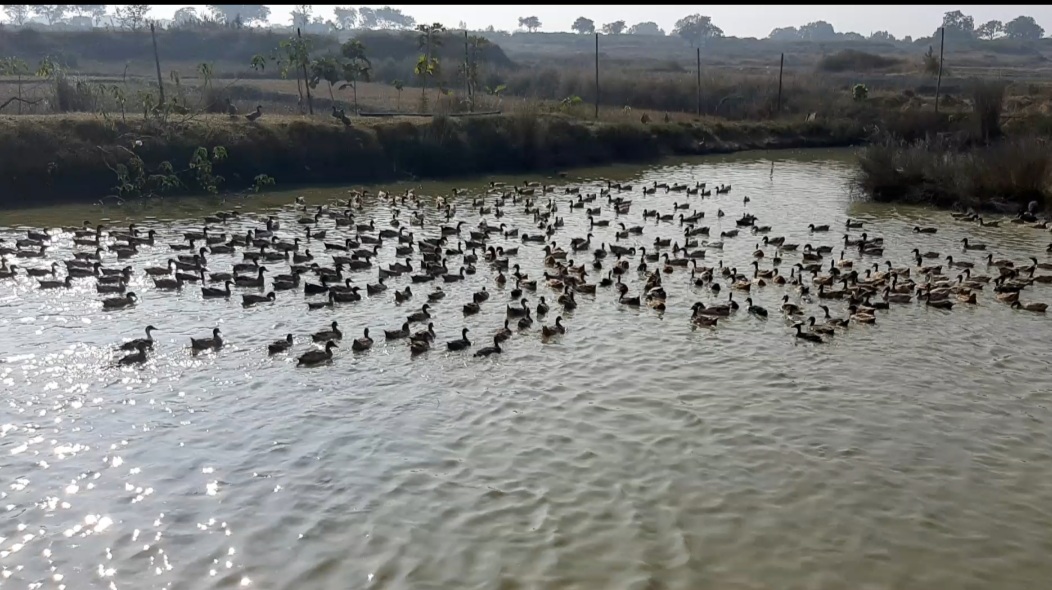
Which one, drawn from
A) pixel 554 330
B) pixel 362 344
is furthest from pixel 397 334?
pixel 554 330

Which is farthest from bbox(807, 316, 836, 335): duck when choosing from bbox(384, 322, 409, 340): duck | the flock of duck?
bbox(384, 322, 409, 340): duck

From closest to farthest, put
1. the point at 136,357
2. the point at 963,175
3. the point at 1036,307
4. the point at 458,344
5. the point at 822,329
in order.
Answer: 1. the point at 136,357
2. the point at 458,344
3. the point at 822,329
4. the point at 1036,307
5. the point at 963,175

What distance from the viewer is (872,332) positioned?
1817cm

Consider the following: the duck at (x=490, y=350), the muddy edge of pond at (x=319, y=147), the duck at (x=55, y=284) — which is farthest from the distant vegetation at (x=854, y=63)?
the duck at (x=55, y=284)

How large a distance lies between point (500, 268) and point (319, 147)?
20.2 metres

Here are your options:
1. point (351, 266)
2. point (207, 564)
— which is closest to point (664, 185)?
point (351, 266)

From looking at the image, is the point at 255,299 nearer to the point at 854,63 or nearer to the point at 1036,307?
the point at 1036,307

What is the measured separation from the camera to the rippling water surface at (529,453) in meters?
9.99

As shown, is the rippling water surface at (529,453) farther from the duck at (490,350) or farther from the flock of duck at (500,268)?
the flock of duck at (500,268)

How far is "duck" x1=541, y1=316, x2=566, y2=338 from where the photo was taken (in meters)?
17.8

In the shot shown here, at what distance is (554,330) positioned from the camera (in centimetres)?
1797

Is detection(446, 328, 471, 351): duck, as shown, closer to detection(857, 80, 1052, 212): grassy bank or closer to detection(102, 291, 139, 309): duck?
detection(102, 291, 139, 309): duck

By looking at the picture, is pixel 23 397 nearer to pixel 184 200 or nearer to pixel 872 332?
pixel 872 332

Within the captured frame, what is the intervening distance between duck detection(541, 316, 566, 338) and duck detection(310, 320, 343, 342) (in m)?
4.28
